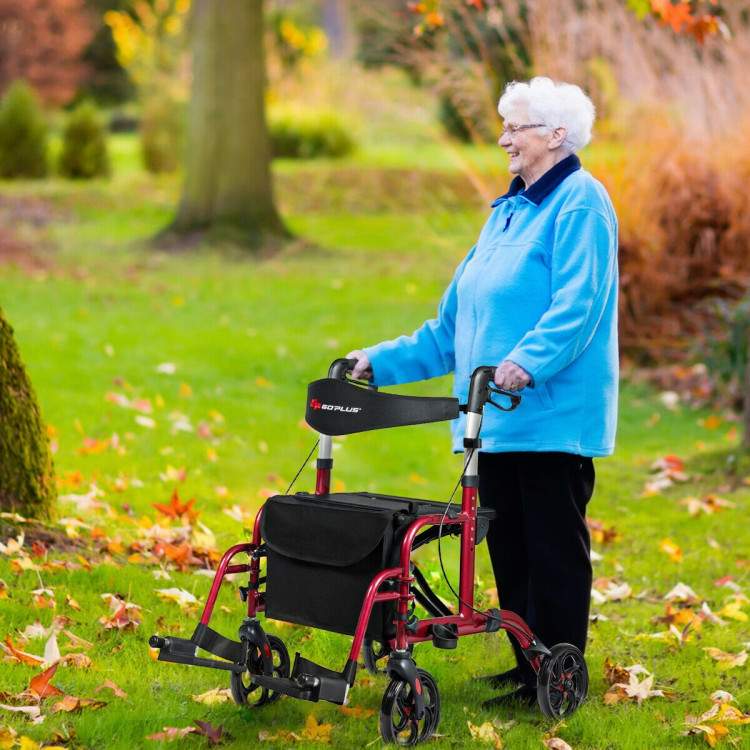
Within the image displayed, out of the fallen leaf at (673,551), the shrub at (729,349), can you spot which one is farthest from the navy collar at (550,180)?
the shrub at (729,349)

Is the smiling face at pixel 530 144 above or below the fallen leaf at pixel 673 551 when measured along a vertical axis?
above

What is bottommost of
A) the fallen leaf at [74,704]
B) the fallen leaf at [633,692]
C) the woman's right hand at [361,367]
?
the fallen leaf at [633,692]

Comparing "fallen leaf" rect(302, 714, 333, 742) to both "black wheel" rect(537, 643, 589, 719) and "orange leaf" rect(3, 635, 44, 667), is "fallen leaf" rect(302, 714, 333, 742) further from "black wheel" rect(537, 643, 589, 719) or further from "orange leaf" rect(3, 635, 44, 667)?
"orange leaf" rect(3, 635, 44, 667)

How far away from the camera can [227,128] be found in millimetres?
15406

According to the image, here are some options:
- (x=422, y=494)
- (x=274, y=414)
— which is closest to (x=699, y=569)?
(x=422, y=494)

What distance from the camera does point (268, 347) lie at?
10227 millimetres

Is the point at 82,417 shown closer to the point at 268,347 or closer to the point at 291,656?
the point at 268,347

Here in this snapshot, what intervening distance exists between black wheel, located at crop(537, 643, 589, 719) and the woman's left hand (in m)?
0.81

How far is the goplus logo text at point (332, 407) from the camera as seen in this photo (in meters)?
3.41

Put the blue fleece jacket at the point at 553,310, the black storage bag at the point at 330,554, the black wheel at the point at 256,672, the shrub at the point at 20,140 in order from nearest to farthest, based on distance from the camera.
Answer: the black storage bag at the point at 330,554, the blue fleece jacket at the point at 553,310, the black wheel at the point at 256,672, the shrub at the point at 20,140

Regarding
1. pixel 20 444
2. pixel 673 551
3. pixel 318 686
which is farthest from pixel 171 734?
pixel 673 551

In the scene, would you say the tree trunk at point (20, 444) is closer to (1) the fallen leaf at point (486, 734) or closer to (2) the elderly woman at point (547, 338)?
(2) the elderly woman at point (547, 338)

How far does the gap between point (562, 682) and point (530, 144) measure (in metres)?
1.59

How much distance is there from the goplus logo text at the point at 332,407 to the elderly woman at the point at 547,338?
24cm
